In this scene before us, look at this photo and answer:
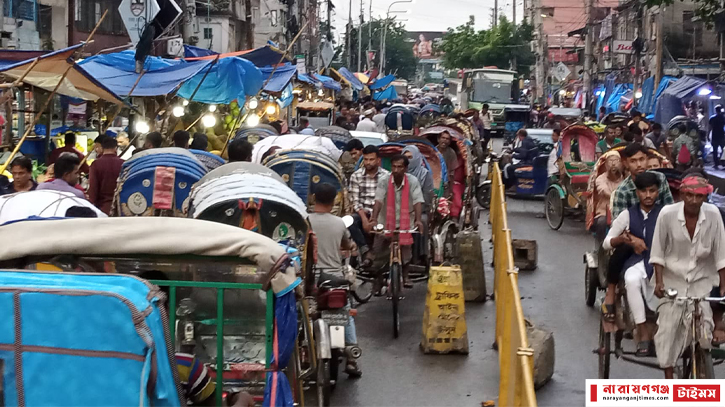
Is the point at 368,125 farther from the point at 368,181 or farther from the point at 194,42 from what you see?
the point at 194,42

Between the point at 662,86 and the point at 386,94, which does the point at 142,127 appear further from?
the point at 386,94

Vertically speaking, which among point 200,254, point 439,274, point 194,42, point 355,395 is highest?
point 194,42

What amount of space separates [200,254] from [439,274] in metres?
4.78

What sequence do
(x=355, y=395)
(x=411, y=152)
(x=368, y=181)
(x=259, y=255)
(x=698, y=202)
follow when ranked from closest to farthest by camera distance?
(x=259, y=255) < (x=698, y=202) < (x=355, y=395) < (x=368, y=181) < (x=411, y=152)

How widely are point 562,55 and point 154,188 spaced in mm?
79253

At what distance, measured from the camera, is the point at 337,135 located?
64.1 ft

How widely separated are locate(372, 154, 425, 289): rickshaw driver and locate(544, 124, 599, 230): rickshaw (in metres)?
7.27

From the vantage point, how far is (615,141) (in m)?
20.0

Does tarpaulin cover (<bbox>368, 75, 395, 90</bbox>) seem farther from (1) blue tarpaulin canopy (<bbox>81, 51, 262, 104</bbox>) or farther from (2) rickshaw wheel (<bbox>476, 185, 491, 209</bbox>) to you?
(1) blue tarpaulin canopy (<bbox>81, 51, 262, 104</bbox>)

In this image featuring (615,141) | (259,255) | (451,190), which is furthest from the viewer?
(615,141)

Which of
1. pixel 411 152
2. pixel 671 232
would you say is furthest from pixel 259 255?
pixel 411 152

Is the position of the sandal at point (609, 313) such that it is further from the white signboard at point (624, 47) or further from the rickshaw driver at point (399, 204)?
the white signboard at point (624, 47)

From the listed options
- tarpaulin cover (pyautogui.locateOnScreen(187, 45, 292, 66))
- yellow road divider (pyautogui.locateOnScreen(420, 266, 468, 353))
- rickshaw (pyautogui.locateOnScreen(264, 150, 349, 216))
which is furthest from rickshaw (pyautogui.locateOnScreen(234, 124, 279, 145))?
yellow road divider (pyautogui.locateOnScreen(420, 266, 468, 353))

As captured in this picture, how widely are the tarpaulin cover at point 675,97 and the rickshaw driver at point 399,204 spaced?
22616 millimetres
